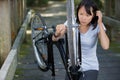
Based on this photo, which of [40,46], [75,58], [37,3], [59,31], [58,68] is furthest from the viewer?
[37,3]

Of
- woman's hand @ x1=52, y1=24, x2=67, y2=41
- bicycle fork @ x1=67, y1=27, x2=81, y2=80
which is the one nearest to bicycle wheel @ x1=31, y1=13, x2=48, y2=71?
woman's hand @ x1=52, y1=24, x2=67, y2=41

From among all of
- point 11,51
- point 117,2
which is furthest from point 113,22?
point 11,51

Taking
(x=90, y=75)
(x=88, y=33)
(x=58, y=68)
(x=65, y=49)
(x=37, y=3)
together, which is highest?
(x=88, y=33)

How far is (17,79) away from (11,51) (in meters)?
0.91

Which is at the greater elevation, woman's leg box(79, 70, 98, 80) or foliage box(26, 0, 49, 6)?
woman's leg box(79, 70, 98, 80)

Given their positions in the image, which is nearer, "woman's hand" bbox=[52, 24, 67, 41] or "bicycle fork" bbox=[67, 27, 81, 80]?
"bicycle fork" bbox=[67, 27, 81, 80]

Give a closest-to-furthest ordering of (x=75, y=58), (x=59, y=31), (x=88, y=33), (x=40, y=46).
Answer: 1. (x=75, y=58)
2. (x=59, y=31)
3. (x=88, y=33)
4. (x=40, y=46)

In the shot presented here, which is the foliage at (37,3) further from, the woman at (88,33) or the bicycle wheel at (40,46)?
the woman at (88,33)

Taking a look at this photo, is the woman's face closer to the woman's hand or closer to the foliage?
the woman's hand

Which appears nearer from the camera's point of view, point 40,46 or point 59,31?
point 59,31

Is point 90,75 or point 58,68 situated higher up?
point 90,75

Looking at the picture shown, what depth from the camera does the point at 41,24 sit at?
4625 millimetres

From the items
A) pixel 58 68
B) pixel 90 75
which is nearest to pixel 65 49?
pixel 90 75

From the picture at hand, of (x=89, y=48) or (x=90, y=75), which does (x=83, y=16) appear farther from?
(x=90, y=75)
